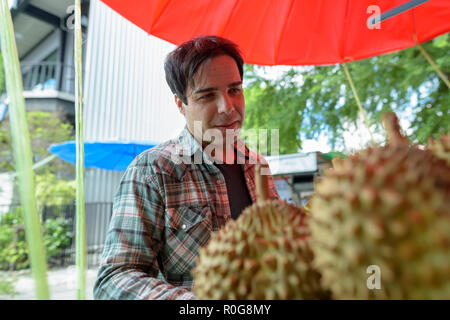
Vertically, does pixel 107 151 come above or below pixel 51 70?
below

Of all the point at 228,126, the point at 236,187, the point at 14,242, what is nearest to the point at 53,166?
the point at 236,187

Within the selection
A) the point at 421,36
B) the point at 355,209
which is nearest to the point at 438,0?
the point at 421,36

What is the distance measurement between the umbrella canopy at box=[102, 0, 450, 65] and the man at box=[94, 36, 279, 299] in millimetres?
262

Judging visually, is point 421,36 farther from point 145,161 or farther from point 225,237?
point 225,237

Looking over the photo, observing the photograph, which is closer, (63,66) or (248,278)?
(248,278)

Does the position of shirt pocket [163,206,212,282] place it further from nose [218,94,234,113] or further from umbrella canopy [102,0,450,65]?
umbrella canopy [102,0,450,65]

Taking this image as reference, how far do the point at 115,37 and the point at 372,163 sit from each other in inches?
291

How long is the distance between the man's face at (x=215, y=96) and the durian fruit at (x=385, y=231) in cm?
90

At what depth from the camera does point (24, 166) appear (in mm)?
381

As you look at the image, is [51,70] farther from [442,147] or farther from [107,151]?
[442,147]

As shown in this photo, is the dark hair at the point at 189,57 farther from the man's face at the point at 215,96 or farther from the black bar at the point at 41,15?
the black bar at the point at 41,15

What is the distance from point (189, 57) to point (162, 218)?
0.66 meters

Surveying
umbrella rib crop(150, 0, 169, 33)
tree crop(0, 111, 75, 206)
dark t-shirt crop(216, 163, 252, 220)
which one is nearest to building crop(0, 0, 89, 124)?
tree crop(0, 111, 75, 206)

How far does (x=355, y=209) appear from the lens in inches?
12.3
